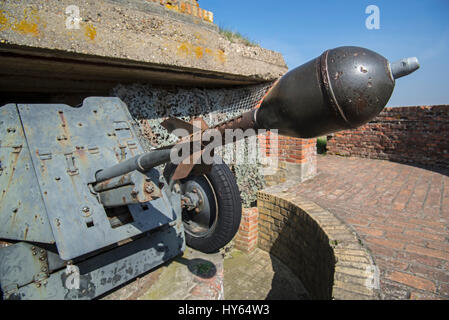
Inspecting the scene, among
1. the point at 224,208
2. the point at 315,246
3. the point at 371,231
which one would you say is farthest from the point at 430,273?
the point at 224,208

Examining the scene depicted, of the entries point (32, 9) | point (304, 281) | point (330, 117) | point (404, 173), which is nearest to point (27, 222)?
point (32, 9)

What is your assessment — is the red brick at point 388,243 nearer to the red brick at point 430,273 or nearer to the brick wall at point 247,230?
the red brick at point 430,273

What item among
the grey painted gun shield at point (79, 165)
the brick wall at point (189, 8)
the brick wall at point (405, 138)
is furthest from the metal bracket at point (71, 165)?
the brick wall at point (405, 138)

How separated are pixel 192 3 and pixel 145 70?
0.86 meters

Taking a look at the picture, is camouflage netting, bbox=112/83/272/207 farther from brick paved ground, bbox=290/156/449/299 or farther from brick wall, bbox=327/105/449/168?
brick wall, bbox=327/105/449/168

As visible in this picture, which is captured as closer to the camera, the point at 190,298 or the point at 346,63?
the point at 346,63

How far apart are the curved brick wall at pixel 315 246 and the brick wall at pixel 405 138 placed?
445 centimetres

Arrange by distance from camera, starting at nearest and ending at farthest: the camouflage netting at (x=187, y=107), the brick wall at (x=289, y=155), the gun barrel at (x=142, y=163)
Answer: the gun barrel at (x=142, y=163), the camouflage netting at (x=187, y=107), the brick wall at (x=289, y=155)

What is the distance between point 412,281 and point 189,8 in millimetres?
3040

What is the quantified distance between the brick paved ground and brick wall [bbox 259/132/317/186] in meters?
0.27

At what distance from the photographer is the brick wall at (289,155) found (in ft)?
14.1

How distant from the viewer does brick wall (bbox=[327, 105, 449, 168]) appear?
6254 mm

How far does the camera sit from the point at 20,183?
1.69m
